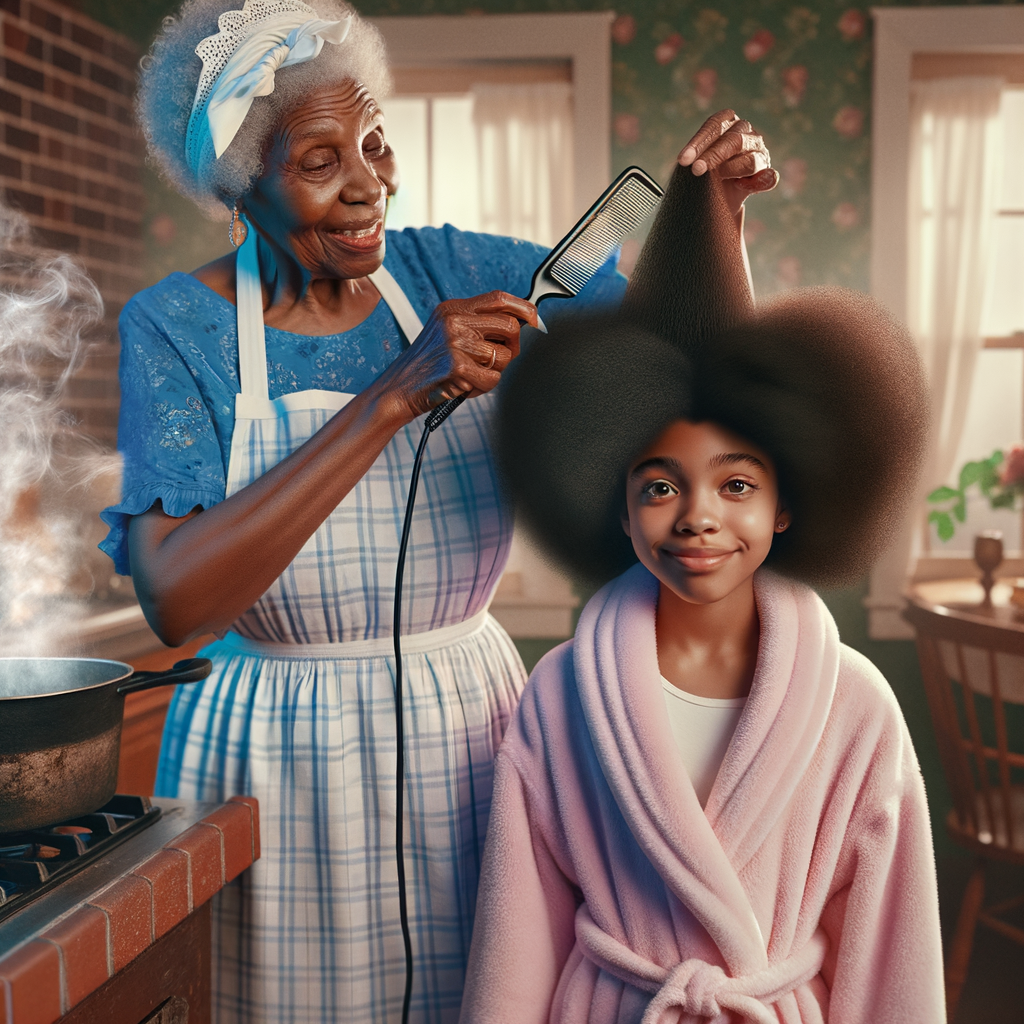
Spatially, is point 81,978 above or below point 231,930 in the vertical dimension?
above

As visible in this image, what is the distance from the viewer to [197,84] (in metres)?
1.07

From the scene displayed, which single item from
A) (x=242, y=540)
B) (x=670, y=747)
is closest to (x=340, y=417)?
(x=242, y=540)

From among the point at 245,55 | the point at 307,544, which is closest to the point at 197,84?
the point at 245,55

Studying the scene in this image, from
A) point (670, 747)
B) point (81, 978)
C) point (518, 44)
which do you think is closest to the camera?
point (81, 978)

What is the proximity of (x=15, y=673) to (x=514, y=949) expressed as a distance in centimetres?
56

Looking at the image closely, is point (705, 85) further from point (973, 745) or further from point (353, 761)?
point (353, 761)

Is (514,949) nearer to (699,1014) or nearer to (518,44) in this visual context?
(699,1014)

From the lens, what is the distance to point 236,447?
3.52 feet

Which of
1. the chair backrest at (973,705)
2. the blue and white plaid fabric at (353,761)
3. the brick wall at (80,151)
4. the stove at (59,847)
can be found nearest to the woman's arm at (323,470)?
the blue and white plaid fabric at (353,761)

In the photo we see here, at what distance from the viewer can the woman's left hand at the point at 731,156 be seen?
36.0 inches

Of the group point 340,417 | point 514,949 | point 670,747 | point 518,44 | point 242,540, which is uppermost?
point 518,44

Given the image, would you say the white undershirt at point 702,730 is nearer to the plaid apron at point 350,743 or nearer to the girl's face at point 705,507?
the girl's face at point 705,507

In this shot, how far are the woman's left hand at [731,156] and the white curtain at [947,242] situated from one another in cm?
276

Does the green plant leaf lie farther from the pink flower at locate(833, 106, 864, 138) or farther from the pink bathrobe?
the pink bathrobe
